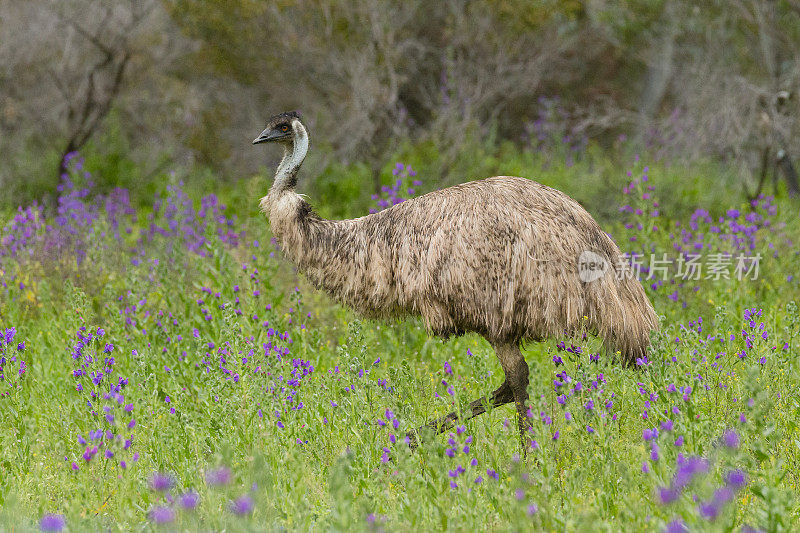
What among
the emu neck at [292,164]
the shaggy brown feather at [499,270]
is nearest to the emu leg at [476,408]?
the shaggy brown feather at [499,270]

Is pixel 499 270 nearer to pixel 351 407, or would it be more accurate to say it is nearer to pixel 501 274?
pixel 501 274

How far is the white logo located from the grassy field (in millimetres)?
367

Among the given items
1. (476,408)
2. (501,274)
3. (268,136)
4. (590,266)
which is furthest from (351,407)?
Result: (268,136)

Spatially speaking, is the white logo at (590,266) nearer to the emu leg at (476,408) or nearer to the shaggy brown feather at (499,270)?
the shaggy brown feather at (499,270)

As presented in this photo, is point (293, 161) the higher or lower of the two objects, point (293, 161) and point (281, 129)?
the lower

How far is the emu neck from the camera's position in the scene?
202 inches

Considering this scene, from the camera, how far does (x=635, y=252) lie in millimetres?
6762

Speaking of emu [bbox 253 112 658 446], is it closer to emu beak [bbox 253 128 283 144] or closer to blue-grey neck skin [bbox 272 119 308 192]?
blue-grey neck skin [bbox 272 119 308 192]

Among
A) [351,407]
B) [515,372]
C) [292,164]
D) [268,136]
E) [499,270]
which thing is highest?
[268,136]

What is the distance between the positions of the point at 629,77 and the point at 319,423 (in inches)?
492

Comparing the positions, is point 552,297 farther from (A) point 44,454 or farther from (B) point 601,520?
(A) point 44,454

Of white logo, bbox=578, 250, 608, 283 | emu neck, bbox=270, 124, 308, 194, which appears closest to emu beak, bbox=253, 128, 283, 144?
emu neck, bbox=270, 124, 308, 194

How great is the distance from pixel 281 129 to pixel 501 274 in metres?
1.66

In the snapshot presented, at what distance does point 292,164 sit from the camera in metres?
5.12
